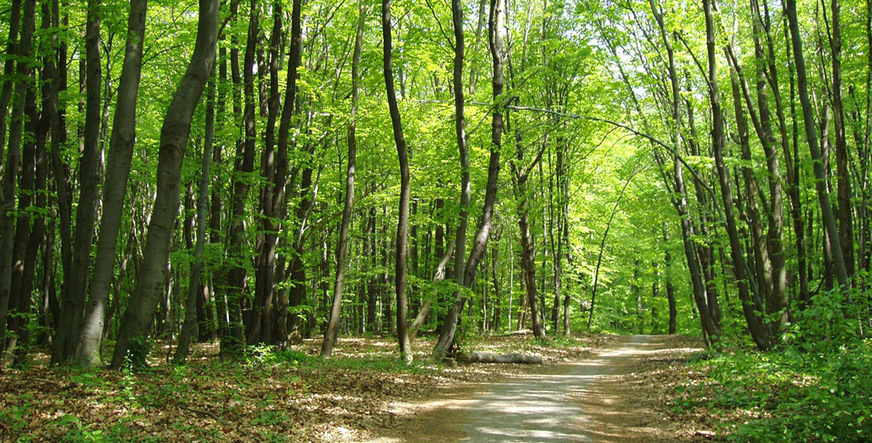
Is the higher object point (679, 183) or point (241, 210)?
point (679, 183)

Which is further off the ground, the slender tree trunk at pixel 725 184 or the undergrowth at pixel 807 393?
the slender tree trunk at pixel 725 184

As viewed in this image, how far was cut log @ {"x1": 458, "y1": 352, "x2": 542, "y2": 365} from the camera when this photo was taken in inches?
581

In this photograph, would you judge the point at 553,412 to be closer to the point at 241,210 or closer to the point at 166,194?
the point at 166,194

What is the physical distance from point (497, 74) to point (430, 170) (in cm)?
359

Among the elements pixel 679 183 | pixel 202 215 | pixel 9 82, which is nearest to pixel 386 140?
pixel 202 215

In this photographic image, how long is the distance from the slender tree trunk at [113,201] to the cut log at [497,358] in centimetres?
902

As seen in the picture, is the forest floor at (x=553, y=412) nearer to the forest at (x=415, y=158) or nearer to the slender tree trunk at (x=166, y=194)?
the forest at (x=415, y=158)

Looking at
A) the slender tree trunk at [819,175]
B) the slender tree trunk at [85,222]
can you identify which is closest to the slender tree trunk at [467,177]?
the slender tree trunk at [819,175]

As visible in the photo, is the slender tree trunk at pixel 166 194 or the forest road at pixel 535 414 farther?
the slender tree trunk at pixel 166 194

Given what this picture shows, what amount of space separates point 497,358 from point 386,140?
749cm

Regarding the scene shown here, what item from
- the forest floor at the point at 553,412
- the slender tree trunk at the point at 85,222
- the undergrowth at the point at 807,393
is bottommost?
the forest floor at the point at 553,412

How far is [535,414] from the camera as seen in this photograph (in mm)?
7965

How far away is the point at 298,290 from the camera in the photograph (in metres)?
18.3

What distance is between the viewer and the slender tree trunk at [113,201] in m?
7.52
